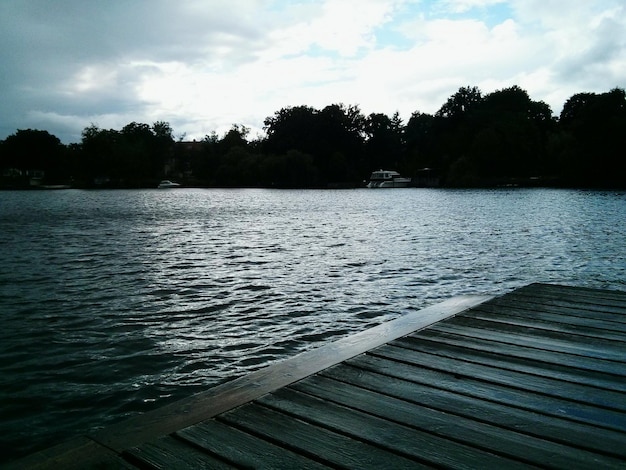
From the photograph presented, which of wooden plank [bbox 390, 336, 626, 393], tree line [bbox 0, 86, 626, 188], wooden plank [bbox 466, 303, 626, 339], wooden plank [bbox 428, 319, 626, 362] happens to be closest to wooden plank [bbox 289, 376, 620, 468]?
wooden plank [bbox 390, 336, 626, 393]

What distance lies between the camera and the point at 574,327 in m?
4.48

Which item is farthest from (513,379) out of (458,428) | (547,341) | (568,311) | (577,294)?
(577,294)

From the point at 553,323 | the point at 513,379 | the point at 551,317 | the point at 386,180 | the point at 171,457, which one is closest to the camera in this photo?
the point at 171,457

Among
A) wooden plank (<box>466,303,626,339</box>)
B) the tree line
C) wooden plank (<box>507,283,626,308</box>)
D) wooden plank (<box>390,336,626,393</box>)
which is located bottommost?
wooden plank (<box>507,283,626,308</box>)

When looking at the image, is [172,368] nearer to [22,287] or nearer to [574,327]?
[574,327]

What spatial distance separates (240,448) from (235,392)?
2.33 ft

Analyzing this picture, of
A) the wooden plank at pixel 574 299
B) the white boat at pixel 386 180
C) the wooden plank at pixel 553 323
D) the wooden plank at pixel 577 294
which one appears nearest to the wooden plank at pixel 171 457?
the wooden plank at pixel 553 323

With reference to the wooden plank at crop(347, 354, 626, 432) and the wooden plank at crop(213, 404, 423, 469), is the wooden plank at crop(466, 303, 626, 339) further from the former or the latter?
the wooden plank at crop(213, 404, 423, 469)

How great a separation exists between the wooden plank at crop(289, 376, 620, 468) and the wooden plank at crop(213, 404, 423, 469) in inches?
12.6

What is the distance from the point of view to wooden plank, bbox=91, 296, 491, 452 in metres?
2.41

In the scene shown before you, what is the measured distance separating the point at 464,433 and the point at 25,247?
16667 millimetres

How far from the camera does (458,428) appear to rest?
7.96 feet

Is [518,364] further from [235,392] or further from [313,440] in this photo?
[235,392]

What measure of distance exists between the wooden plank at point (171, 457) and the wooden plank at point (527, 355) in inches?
83.1
